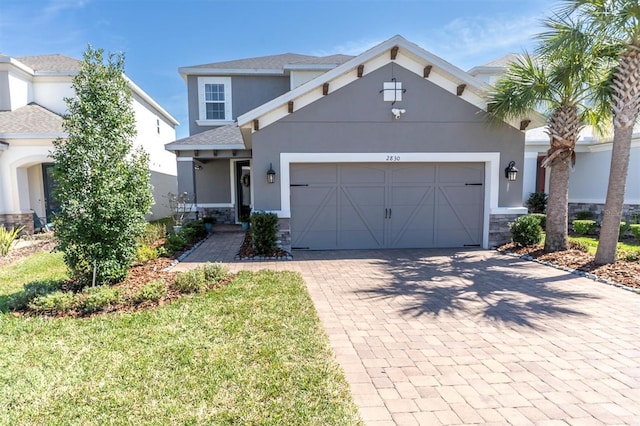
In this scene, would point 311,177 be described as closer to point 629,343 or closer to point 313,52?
point 629,343

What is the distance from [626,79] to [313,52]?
1428 centimetres

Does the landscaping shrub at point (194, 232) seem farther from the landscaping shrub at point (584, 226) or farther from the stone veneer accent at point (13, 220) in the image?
the landscaping shrub at point (584, 226)

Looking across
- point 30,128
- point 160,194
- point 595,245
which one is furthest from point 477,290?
point 160,194

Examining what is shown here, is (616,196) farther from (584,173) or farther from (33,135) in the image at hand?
(33,135)

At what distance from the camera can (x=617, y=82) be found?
739cm

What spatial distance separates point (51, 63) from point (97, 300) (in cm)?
1605

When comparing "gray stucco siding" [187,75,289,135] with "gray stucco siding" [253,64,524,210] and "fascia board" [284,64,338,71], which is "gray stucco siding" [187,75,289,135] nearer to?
"fascia board" [284,64,338,71]

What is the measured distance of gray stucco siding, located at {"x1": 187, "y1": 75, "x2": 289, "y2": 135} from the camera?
1577 centimetres

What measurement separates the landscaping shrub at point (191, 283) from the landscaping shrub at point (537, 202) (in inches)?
551

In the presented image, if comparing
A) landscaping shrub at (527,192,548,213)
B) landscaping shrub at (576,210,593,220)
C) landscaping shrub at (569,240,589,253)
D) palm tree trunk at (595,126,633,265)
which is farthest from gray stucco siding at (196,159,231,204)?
landscaping shrub at (576,210,593,220)

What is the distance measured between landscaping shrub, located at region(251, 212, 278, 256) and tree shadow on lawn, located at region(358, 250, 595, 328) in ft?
9.38

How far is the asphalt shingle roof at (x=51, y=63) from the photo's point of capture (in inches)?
589

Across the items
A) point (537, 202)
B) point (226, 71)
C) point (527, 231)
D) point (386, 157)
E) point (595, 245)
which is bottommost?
point (595, 245)

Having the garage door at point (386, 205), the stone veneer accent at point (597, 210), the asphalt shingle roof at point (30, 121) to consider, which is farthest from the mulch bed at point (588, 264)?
the asphalt shingle roof at point (30, 121)
